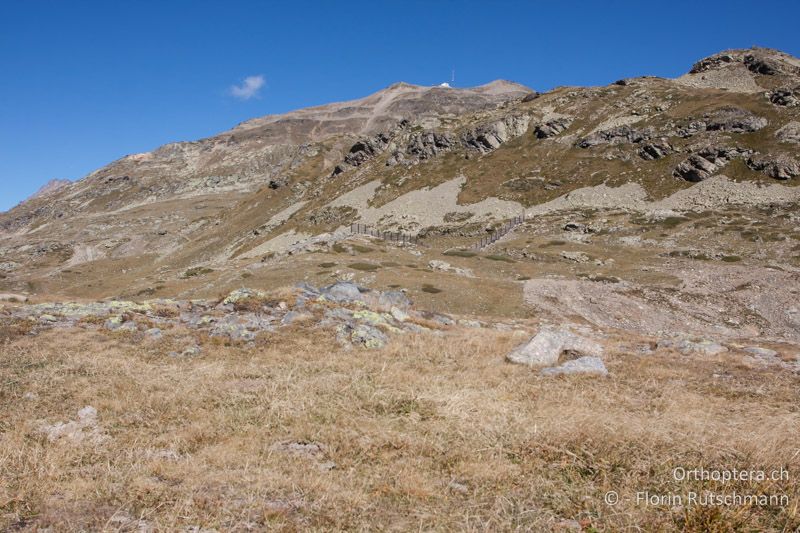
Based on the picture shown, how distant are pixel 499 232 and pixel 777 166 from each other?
59.3 meters

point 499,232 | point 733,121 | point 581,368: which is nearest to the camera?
point 581,368

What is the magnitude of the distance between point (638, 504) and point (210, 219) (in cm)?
18982

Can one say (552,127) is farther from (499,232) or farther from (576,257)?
(576,257)

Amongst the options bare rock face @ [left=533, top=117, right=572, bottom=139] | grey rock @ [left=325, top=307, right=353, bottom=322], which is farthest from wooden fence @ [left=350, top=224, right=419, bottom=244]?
grey rock @ [left=325, top=307, right=353, bottom=322]

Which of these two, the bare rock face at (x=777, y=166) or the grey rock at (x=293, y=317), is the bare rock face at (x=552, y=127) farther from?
the grey rock at (x=293, y=317)

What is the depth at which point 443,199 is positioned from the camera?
116m

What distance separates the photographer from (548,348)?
14.4 meters

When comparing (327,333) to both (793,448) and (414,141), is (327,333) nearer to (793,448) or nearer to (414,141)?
(793,448)

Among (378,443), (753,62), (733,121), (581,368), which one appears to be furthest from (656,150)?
(378,443)

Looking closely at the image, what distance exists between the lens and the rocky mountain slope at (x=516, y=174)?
311 ft

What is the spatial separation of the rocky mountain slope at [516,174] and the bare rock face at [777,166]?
0.77ft

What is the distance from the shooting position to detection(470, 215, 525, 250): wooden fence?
8381 cm

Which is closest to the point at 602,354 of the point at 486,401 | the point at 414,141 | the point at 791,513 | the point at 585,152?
the point at 486,401

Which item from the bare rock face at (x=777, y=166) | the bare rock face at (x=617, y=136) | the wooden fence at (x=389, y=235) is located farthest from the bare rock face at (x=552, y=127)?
the wooden fence at (x=389, y=235)
